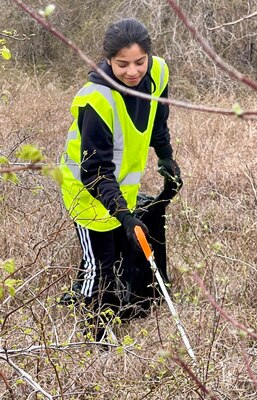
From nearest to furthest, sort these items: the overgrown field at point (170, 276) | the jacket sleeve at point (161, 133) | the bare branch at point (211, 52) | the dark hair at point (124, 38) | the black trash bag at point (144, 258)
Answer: the bare branch at point (211, 52)
the overgrown field at point (170, 276)
the dark hair at point (124, 38)
the jacket sleeve at point (161, 133)
the black trash bag at point (144, 258)

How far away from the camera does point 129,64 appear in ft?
9.02

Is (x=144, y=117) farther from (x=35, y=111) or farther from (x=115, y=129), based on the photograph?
(x=35, y=111)

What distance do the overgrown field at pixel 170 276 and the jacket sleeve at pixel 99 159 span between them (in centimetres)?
25

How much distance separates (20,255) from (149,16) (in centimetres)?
552

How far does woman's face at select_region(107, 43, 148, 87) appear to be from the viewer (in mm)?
2738

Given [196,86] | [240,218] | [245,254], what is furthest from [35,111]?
[245,254]

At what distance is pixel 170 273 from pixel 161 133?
2.55 feet

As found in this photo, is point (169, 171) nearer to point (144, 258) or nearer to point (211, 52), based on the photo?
point (144, 258)

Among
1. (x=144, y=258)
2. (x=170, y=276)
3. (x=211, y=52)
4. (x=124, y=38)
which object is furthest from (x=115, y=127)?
(x=211, y=52)

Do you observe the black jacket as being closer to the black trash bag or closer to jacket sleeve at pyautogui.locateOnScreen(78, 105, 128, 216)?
jacket sleeve at pyautogui.locateOnScreen(78, 105, 128, 216)

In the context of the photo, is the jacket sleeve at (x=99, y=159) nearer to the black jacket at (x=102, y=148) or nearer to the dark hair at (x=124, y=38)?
the black jacket at (x=102, y=148)

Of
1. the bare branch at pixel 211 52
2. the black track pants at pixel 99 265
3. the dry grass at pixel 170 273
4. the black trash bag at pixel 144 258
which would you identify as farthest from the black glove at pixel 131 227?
the bare branch at pixel 211 52

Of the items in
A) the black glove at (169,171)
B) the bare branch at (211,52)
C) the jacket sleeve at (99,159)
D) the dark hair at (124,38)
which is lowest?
the black glove at (169,171)

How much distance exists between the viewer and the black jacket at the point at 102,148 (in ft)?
9.09
